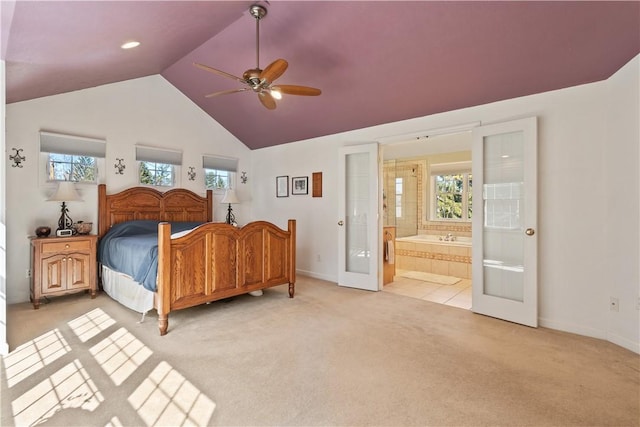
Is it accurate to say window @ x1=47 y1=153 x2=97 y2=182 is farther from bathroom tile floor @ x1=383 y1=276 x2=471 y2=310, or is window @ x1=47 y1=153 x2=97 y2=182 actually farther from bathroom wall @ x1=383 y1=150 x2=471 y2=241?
bathroom wall @ x1=383 y1=150 x2=471 y2=241

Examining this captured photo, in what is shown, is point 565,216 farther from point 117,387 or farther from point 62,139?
point 62,139

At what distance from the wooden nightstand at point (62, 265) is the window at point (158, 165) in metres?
1.34

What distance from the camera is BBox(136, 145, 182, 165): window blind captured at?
4.80 m

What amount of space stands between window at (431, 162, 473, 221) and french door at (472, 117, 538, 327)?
3.27 m

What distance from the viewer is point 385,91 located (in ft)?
12.1

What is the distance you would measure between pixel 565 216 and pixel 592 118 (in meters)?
0.90

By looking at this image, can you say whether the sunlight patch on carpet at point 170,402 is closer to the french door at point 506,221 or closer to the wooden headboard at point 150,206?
the french door at point 506,221

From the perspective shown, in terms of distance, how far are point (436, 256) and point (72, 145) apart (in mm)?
5715

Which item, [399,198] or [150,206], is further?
[399,198]

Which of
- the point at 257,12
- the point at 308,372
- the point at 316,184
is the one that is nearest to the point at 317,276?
the point at 316,184

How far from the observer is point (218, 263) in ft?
10.7

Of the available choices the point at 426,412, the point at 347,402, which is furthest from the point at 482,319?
the point at 347,402

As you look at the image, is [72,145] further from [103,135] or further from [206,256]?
[206,256]

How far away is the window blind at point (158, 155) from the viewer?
15.7 feet
